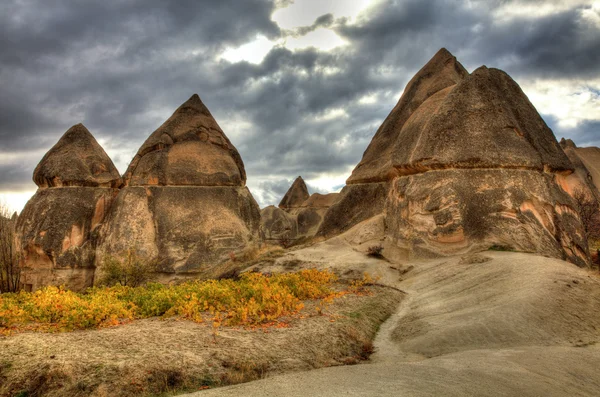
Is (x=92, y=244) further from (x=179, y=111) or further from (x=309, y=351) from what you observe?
(x=309, y=351)

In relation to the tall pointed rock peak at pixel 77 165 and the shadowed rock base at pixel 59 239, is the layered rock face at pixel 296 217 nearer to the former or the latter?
the tall pointed rock peak at pixel 77 165

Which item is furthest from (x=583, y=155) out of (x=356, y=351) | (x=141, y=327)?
(x=141, y=327)

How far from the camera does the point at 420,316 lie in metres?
6.98

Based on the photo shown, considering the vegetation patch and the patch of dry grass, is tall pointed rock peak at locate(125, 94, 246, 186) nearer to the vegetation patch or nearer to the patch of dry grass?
the vegetation patch

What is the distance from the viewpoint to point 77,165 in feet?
42.1

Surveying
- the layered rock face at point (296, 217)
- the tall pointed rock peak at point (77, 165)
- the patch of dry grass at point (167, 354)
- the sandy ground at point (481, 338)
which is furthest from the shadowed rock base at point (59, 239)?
the layered rock face at point (296, 217)

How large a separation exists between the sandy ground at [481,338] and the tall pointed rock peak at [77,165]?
8.61 metres

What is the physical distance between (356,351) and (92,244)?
9.10 meters

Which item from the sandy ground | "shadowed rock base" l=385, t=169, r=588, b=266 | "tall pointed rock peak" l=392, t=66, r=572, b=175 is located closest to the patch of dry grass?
the sandy ground

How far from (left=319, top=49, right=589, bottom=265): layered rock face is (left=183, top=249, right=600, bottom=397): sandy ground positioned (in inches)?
32.5

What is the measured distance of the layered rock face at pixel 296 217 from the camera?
30233 mm

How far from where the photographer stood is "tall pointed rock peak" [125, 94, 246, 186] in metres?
12.4

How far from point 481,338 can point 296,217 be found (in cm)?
2709

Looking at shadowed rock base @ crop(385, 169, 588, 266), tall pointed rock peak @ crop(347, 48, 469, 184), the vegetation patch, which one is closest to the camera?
the vegetation patch
